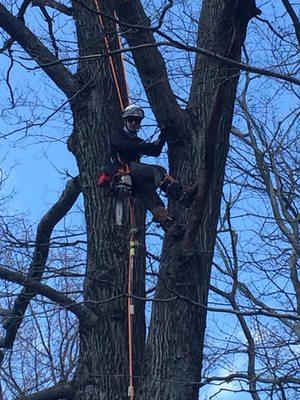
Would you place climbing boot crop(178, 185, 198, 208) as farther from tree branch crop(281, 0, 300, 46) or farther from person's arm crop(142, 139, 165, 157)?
tree branch crop(281, 0, 300, 46)

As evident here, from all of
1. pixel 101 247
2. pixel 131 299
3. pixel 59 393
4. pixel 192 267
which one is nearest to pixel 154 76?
pixel 101 247

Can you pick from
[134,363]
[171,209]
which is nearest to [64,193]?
[171,209]

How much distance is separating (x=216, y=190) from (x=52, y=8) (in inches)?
101

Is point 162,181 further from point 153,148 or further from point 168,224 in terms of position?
point 153,148

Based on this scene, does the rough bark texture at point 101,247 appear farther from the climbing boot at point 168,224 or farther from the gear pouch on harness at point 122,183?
the climbing boot at point 168,224

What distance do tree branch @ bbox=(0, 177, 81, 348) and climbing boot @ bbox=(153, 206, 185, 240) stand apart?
1.11m

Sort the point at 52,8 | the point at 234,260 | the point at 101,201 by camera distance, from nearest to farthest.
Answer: the point at 101,201
the point at 234,260
the point at 52,8

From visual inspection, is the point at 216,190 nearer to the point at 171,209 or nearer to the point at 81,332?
Result: the point at 171,209

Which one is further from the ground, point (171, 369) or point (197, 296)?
point (197, 296)

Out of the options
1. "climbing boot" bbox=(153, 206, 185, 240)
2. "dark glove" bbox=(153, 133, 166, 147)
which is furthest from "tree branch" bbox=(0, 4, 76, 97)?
"climbing boot" bbox=(153, 206, 185, 240)

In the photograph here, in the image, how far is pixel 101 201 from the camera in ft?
20.3

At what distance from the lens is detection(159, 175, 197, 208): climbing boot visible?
212 inches

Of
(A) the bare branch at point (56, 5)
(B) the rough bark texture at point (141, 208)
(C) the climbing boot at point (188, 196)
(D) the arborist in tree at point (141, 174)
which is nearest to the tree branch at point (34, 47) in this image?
(B) the rough bark texture at point (141, 208)

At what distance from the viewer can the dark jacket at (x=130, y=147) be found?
604 centimetres
